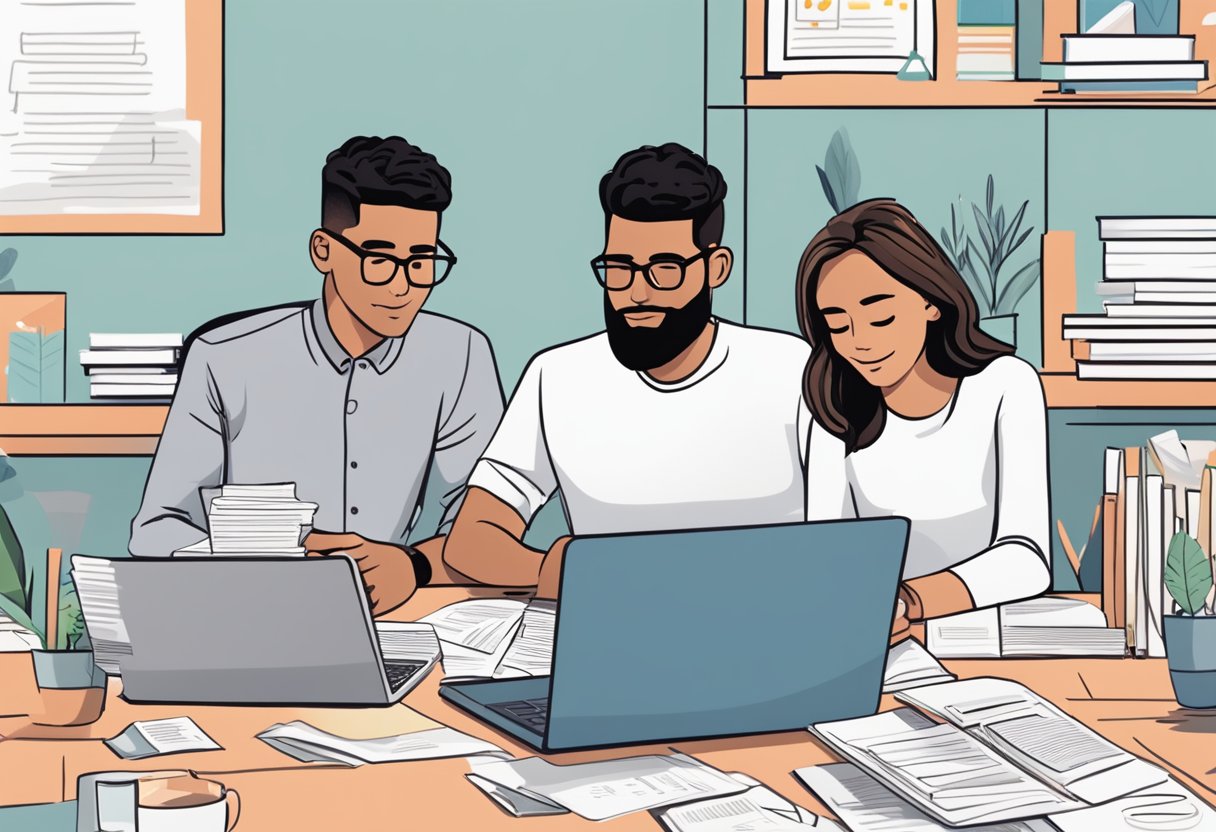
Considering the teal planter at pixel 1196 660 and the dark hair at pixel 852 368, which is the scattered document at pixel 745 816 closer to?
the teal planter at pixel 1196 660

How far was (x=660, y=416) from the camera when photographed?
2.74 m

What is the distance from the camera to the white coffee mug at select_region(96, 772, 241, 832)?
3.57ft

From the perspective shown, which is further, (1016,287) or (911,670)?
(1016,287)

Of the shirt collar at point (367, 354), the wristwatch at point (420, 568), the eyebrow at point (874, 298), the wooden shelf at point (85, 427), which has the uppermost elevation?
the eyebrow at point (874, 298)

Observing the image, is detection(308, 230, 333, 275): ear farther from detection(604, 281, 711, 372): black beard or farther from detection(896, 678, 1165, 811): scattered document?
detection(896, 678, 1165, 811): scattered document

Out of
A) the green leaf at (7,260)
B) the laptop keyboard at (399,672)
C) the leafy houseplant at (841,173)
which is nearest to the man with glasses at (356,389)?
the green leaf at (7,260)

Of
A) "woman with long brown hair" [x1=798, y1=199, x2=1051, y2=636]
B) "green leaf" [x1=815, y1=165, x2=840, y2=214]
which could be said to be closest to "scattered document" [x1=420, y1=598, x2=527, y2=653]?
"woman with long brown hair" [x1=798, y1=199, x2=1051, y2=636]

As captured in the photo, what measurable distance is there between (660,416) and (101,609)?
1.50m

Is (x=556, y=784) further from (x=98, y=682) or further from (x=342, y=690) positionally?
(x=98, y=682)

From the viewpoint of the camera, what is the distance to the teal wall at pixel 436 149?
2924 mm

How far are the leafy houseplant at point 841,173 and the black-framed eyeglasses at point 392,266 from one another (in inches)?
38.4

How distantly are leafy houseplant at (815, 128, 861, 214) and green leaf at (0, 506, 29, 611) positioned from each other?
2073 millimetres

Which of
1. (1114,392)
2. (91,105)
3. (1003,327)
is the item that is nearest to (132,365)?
(91,105)

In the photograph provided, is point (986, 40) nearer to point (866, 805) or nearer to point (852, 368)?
point (852, 368)
